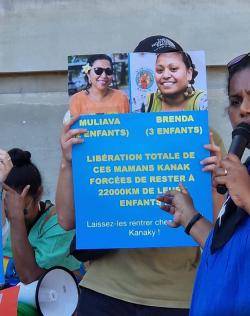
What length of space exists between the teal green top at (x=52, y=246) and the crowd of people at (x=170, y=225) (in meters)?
0.11

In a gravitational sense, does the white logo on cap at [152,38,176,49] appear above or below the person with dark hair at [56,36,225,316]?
above

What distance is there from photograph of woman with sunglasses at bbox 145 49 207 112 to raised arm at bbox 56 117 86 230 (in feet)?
0.92

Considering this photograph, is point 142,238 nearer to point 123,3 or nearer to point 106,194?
point 106,194

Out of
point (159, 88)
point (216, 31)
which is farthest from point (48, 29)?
Result: point (159, 88)

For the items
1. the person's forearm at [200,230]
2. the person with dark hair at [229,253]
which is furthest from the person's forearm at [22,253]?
the person with dark hair at [229,253]

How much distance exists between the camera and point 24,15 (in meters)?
5.64

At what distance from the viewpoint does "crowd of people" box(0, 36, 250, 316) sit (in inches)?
72.6

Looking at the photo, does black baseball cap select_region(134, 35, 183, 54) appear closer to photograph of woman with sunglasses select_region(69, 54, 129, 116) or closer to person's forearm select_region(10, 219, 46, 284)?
photograph of woman with sunglasses select_region(69, 54, 129, 116)

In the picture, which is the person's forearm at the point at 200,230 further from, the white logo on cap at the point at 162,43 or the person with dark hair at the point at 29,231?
the person with dark hair at the point at 29,231

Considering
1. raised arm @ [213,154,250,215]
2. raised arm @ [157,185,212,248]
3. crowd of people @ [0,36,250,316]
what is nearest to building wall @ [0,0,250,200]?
crowd of people @ [0,36,250,316]

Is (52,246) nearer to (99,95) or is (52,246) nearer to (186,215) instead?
(99,95)

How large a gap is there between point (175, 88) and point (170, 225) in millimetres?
555

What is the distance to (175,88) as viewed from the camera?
2.66 metres

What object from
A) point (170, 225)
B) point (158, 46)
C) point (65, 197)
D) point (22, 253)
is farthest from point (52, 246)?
point (170, 225)
